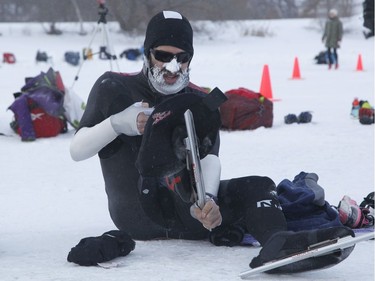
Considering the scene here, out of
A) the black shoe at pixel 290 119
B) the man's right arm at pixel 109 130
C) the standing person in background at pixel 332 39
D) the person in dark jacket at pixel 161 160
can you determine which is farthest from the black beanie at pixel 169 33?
the standing person in background at pixel 332 39

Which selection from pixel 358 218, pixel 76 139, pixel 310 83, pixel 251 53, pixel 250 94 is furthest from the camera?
pixel 251 53

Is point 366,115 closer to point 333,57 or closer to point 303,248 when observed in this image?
point 303,248

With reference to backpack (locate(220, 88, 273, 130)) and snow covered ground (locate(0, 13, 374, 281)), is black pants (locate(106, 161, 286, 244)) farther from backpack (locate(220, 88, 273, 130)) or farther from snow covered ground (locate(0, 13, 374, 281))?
backpack (locate(220, 88, 273, 130))

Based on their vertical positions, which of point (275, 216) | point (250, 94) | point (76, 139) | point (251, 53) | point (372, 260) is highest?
point (251, 53)

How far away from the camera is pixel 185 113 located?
288cm

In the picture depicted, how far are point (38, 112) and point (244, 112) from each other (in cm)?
206

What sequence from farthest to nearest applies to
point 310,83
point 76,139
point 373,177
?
point 310,83 < point 373,177 < point 76,139

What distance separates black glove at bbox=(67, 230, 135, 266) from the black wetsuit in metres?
0.30

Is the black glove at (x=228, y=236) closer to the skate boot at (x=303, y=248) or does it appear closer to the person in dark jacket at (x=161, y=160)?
the person in dark jacket at (x=161, y=160)

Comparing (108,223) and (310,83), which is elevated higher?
(310,83)

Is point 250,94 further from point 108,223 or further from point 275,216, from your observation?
point 275,216

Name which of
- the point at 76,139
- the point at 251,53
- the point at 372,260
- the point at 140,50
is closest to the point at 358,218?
the point at 372,260

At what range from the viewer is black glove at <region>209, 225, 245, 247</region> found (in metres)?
3.47

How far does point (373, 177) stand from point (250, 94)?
262 cm
